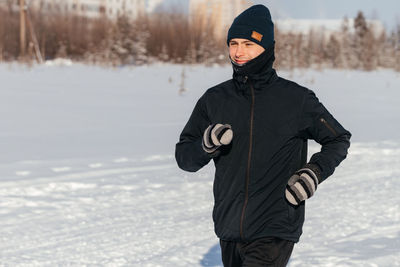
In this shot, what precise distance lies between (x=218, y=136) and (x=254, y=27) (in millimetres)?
543

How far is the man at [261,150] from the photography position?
2.39m

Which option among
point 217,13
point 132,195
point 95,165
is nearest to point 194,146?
point 132,195

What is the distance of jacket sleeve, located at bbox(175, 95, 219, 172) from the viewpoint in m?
2.38

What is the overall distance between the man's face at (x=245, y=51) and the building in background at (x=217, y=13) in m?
27.4

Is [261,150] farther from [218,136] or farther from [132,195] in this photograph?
[132,195]

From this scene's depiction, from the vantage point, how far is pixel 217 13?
34.1 meters

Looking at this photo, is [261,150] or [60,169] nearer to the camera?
[261,150]

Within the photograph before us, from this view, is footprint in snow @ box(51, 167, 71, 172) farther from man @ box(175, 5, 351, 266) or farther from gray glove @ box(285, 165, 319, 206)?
gray glove @ box(285, 165, 319, 206)

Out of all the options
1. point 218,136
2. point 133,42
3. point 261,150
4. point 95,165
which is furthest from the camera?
point 133,42

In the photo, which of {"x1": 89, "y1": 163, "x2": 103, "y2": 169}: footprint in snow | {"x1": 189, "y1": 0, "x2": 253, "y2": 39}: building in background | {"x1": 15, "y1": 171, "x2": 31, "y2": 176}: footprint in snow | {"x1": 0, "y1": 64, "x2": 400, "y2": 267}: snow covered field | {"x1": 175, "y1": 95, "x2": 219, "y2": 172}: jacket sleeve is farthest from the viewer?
{"x1": 189, "y1": 0, "x2": 253, "y2": 39}: building in background

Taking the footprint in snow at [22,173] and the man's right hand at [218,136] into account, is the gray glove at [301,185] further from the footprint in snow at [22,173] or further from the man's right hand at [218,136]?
the footprint in snow at [22,173]

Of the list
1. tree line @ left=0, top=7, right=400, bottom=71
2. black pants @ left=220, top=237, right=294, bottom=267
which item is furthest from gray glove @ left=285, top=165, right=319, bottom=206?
tree line @ left=0, top=7, right=400, bottom=71

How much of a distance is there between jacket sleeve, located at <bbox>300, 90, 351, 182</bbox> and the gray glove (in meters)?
0.11

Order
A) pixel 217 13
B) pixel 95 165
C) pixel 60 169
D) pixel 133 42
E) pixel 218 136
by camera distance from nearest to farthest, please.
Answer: pixel 218 136
pixel 60 169
pixel 95 165
pixel 133 42
pixel 217 13
